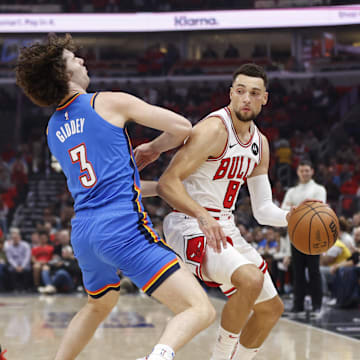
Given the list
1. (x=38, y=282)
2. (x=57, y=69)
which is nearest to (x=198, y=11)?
(x=38, y=282)

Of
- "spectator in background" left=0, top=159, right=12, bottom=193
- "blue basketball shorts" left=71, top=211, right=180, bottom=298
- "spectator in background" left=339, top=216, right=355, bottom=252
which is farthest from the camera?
"spectator in background" left=0, top=159, right=12, bottom=193

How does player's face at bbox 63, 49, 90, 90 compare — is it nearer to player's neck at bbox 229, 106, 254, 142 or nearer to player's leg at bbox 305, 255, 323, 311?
player's neck at bbox 229, 106, 254, 142

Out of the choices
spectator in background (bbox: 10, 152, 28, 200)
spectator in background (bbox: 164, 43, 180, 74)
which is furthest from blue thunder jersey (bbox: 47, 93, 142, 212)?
spectator in background (bbox: 164, 43, 180, 74)

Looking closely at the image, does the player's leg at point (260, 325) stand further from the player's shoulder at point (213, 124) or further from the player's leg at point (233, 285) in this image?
the player's shoulder at point (213, 124)

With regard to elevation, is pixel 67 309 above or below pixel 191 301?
below

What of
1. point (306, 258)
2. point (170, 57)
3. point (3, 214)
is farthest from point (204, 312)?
point (170, 57)

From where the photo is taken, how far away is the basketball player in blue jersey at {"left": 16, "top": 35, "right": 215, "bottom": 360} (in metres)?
2.96

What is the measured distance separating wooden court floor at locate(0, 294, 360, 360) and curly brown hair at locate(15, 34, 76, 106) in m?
2.95

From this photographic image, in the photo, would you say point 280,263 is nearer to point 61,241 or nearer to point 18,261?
point 61,241

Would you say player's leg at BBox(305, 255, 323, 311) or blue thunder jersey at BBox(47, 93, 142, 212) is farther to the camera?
player's leg at BBox(305, 255, 323, 311)

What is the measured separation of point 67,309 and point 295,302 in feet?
10.7

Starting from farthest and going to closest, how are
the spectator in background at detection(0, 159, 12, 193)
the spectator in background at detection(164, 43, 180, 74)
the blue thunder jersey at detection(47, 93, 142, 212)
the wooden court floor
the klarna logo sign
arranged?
the spectator in background at detection(164, 43, 180, 74) < the klarna logo sign < the spectator in background at detection(0, 159, 12, 193) < the wooden court floor < the blue thunder jersey at detection(47, 93, 142, 212)

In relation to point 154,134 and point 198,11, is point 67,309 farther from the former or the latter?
point 198,11

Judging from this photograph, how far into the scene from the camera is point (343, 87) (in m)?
21.2
